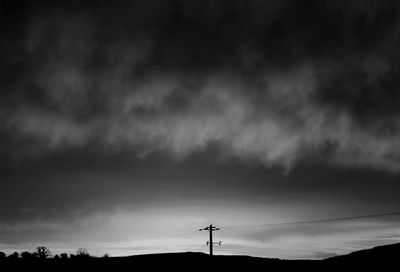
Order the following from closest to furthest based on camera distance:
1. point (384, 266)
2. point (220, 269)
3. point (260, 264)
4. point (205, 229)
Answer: point (384, 266)
point (220, 269)
point (260, 264)
point (205, 229)

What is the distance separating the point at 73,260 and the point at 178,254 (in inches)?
462

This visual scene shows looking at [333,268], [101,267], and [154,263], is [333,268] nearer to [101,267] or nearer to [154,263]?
[154,263]

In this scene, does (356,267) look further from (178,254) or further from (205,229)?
(205,229)

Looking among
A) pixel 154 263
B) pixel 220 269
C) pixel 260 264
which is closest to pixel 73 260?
pixel 154 263

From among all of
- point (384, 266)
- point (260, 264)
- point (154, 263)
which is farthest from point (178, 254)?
point (384, 266)

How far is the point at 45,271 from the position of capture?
34.6 meters

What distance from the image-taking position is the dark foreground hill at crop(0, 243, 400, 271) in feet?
117

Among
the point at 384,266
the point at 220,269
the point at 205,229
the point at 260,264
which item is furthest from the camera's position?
the point at 205,229

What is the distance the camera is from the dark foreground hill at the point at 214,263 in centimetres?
3559

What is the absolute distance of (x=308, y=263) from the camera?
39.6m

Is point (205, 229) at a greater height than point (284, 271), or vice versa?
point (205, 229)

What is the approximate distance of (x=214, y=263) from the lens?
39469 millimetres

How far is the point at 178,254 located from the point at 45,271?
15944 mm

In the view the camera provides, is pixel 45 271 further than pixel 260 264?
No
